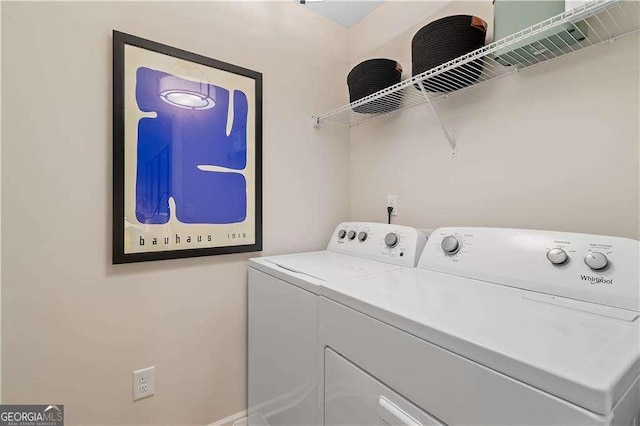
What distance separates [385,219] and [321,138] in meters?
0.63

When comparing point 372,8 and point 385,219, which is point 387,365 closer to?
point 385,219

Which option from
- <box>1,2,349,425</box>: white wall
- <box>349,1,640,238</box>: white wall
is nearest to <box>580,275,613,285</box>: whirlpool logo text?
<box>349,1,640,238</box>: white wall

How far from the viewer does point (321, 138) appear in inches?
74.6

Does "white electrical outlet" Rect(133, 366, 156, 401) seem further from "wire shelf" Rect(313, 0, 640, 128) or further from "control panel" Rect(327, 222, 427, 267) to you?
"wire shelf" Rect(313, 0, 640, 128)

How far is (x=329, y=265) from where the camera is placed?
1.37 m

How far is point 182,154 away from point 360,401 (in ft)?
3.88

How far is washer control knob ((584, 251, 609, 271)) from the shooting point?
0.83 meters

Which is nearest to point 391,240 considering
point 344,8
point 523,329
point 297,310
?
point 297,310

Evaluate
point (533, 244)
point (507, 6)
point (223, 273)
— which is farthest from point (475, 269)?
point (223, 273)

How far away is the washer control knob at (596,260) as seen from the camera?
0.83 meters

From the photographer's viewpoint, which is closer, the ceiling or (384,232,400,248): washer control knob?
(384,232,400,248): washer control knob

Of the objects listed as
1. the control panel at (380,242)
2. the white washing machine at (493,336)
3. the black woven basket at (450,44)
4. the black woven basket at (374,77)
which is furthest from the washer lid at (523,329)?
the black woven basket at (374,77)

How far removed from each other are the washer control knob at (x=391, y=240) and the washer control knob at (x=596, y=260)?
670 mm

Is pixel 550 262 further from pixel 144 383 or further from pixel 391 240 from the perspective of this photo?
pixel 144 383
